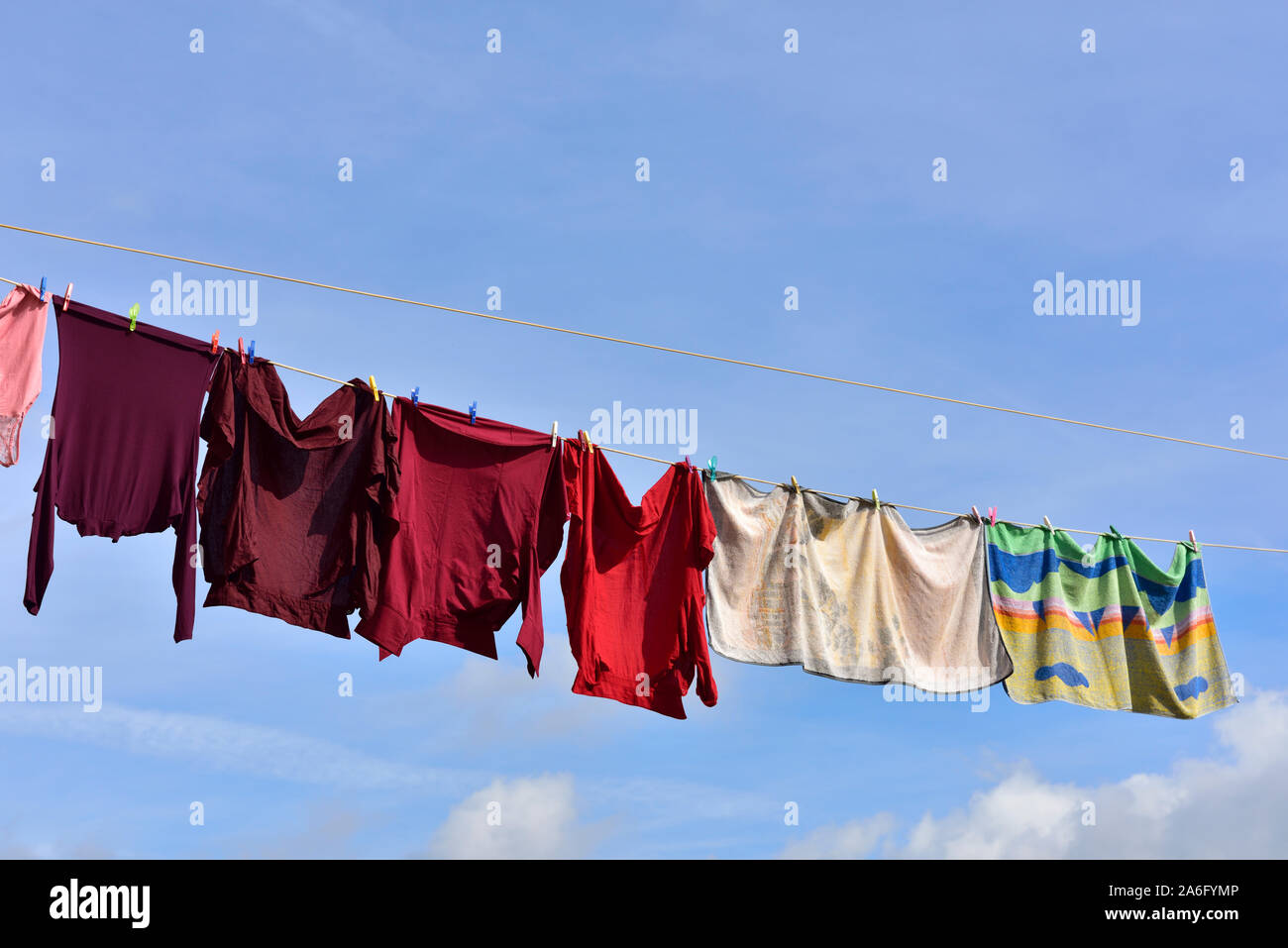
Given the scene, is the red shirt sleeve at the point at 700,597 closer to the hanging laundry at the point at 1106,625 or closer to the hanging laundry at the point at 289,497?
the hanging laundry at the point at 289,497

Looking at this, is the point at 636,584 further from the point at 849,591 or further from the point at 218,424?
the point at 218,424

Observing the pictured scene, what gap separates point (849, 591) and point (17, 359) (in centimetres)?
508

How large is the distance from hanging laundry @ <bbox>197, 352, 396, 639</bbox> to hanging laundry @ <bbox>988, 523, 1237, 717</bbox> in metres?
4.38

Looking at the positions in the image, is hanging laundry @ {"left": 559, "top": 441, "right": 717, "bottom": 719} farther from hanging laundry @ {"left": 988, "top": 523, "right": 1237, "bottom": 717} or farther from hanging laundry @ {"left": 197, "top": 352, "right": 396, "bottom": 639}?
hanging laundry @ {"left": 988, "top": 523, "right": 1237, "bottom": 717}

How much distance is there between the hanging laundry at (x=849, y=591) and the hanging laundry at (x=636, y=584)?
232 mm

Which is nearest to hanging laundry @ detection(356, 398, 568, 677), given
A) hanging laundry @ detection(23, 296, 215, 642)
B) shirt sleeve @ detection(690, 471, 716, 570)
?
shirt sleeve @ detection(690, 471, 716, 570)

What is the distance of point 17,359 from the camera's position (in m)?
6.30

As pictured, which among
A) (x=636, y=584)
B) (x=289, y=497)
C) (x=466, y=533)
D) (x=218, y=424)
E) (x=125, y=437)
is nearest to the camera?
(x=125, y=437)

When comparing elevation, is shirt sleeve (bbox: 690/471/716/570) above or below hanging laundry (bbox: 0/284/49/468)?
below

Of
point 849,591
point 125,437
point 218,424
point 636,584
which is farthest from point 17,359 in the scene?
point 849,591

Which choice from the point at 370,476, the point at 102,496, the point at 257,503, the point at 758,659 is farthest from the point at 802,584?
the point at 102,496

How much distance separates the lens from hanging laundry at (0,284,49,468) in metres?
6.26

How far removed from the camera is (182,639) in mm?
6250

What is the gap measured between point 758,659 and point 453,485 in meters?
2.20
